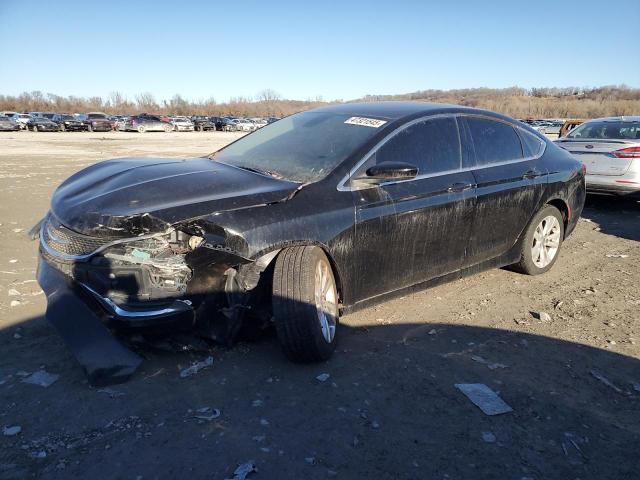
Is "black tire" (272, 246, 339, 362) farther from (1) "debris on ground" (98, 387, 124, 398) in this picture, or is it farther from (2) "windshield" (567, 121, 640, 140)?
(2) "windshield" (567, 121, 640, 140)

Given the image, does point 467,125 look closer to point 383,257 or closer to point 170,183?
point 383,257

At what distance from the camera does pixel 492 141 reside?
4.58 meters

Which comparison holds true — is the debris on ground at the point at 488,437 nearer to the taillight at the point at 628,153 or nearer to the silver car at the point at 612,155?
the silver car at the point at 612,155

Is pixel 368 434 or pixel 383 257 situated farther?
pixel 383 257

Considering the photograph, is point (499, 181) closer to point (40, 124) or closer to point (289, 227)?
point (289, 227)

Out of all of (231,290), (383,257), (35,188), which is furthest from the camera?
(35,188)

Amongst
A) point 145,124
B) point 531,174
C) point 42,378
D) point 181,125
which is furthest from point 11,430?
point 181,125

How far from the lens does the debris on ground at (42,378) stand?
3006 mm

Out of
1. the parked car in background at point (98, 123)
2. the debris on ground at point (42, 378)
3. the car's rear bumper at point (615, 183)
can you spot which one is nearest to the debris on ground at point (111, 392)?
the debris on ground at point (42, 378)

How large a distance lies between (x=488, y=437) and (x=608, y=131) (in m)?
8.22

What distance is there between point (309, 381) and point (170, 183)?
1.58 m

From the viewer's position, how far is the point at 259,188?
328 centimetres

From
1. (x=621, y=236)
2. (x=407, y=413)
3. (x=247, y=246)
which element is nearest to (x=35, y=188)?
(x=247, y=246)

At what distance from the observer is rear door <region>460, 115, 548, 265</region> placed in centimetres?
432
